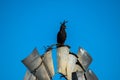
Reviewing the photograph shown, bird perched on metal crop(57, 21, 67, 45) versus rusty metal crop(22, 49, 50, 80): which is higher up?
bird perched on metal crop(57, 21, 67, 45)

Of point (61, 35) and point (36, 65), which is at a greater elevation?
point (61, 35)

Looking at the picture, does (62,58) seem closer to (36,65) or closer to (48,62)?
(48,62)

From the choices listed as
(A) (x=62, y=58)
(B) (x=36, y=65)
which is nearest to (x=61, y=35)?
(A) (x=62, y=58)

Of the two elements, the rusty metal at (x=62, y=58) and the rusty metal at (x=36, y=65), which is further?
the rusty metal at (x=62, y=58)

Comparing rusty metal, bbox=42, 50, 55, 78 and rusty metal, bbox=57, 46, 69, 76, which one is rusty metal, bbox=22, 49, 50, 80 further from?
rusty metal, bbox=57, 46, 69, 76

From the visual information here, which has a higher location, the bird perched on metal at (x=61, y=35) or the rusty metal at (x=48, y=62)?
the bird perched on metal at (x=61, y=35)

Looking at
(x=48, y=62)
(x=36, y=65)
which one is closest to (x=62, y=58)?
(x=48, y=62)

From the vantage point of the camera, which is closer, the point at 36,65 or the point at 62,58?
the point at 36,65

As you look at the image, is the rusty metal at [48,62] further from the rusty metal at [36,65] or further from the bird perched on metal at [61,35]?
the bird perched on metal at [61,35]

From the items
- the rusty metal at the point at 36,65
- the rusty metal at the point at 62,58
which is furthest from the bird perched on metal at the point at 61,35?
the rusty metal at the point at 36,65

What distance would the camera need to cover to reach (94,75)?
11.1ft

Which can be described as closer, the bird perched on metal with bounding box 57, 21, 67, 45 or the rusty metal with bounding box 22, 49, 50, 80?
the rusty metal with bounding box 22, 49, 50, 80

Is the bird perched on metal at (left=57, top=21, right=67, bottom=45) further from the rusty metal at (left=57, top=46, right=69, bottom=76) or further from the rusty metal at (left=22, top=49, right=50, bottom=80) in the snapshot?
the rusty metal at (left=22, top=49, right=50, bottom=80)

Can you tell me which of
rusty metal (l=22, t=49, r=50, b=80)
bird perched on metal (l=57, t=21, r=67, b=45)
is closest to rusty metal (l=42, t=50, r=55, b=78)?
rusty metal (l=22, t=49, r=50, b=80)
